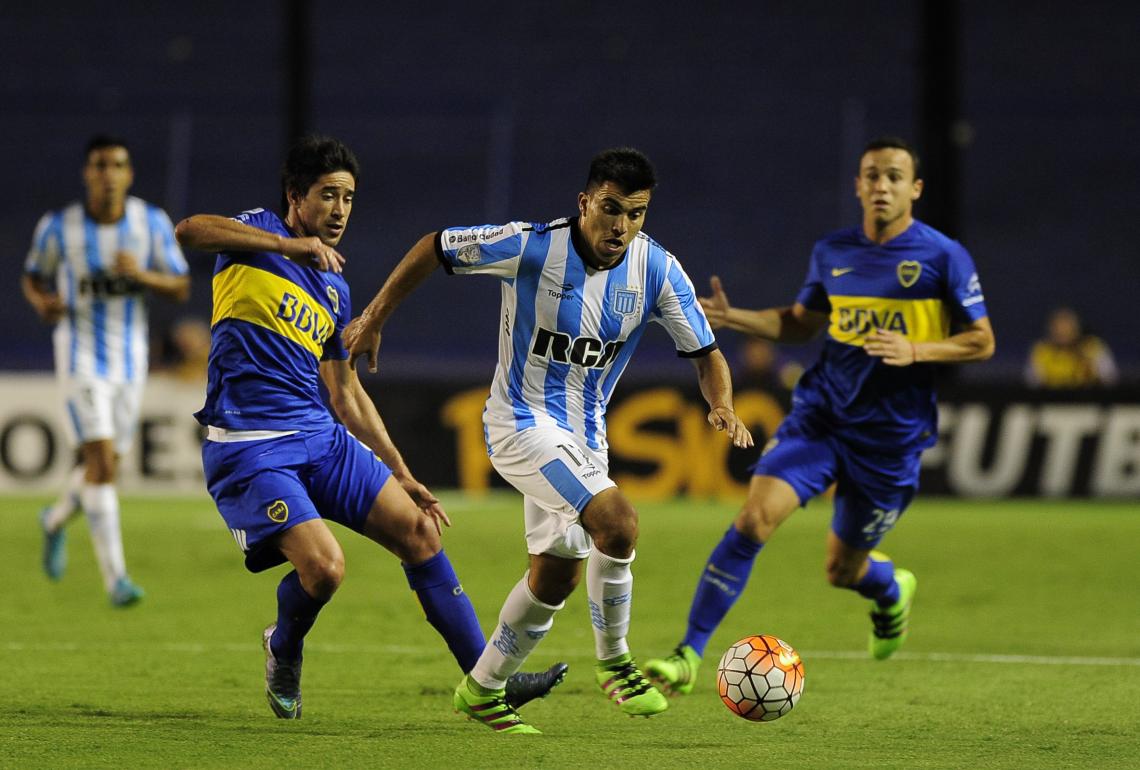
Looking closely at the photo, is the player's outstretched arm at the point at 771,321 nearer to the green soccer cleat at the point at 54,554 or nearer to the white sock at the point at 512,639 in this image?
the white sock at the point at 512,639

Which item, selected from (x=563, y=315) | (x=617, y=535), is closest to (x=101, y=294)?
(x=563, y=315)

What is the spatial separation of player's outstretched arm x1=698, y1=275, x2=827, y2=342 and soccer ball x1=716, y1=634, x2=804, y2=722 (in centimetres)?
186

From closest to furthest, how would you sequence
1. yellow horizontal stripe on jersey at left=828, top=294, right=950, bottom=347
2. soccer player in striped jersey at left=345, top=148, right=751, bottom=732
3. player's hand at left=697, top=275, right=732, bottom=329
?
soccer player in striped jersey at left=345, top=148, right=751, bottom=732, player's hand at left=697, top=275, right=732, bottom=329, yellow horizontal stripe on jersey at left=828, top=294, right=950, bottom=347

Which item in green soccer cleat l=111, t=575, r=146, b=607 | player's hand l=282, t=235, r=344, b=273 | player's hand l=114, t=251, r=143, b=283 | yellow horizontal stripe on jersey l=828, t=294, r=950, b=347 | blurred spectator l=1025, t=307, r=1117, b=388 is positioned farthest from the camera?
blurred spectator l=1025, t=307, r=1117, b=388

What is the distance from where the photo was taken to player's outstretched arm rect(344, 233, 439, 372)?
579 centimetres

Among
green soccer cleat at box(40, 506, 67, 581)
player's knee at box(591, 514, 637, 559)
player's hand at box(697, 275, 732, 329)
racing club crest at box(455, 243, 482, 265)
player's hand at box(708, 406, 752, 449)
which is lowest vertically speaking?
green soccer cleat at box(40, 506, 67, 581)

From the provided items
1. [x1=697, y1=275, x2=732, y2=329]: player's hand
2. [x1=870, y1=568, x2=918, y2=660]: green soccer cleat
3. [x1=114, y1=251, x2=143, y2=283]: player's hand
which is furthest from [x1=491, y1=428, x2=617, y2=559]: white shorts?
[x1=114, y1=251, x2=143, y2=283]: player's hand

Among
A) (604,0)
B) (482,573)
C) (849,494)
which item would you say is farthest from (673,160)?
(849,494)

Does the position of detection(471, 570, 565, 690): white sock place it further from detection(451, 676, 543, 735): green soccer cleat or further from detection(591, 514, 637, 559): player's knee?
detection(591, 514, 637, 559): player's knee

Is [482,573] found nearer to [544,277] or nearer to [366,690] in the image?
[366,690]

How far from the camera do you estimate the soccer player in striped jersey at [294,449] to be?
571cm

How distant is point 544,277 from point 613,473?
10.3 metres

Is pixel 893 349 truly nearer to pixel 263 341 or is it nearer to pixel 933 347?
pixel 933 347

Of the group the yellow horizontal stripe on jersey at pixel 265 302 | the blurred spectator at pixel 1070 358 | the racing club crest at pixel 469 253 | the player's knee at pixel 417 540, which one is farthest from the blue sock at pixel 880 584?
the blurred spectator at pixel 1070 358
